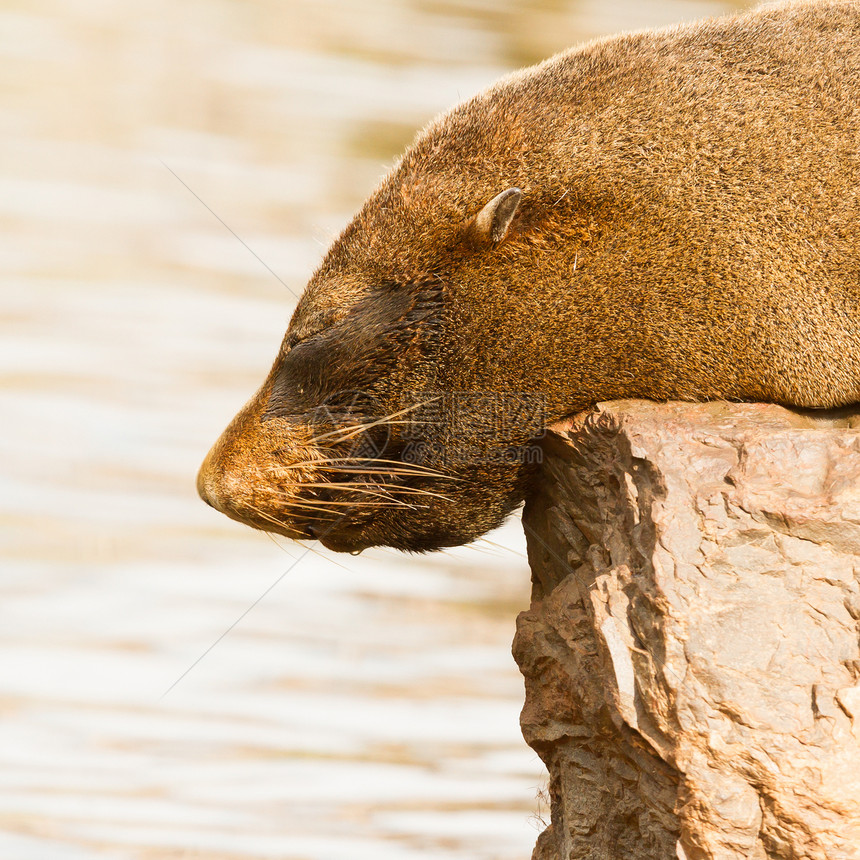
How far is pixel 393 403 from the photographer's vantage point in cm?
383

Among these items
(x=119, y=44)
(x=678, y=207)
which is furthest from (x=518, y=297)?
(x=119, y=44)

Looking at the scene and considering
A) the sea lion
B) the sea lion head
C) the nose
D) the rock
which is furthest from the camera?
the nose

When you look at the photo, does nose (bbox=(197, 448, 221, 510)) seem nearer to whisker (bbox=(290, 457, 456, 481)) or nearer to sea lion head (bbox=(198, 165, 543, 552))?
sea lion head (bbox=(198, 165, 543, 552))

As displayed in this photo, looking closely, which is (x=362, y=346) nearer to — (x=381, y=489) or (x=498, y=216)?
(x=381, y=489)

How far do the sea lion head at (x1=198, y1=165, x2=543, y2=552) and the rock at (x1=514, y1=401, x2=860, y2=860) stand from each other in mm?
282

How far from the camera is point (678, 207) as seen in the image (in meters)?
3.65

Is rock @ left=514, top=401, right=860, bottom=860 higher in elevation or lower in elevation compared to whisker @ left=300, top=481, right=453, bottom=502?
lower

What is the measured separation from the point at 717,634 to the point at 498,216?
1.15m

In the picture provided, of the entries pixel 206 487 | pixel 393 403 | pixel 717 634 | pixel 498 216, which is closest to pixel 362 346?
pixel 393 403

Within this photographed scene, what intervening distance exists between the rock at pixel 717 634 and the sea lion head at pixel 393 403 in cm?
28

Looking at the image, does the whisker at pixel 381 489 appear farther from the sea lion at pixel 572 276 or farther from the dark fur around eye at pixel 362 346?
the dark fur around eye at pixel 362 346

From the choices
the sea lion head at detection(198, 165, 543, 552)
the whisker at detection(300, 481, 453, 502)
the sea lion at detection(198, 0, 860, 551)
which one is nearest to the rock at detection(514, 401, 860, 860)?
the sea lion at detection(198, 0, 860, 551)

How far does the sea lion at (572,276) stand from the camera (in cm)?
359

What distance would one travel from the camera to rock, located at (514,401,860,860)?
10.5ft
